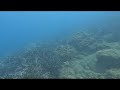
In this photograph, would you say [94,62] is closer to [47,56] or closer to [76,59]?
[76,59]

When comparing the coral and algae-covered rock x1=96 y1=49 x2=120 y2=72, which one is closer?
algae-covered rock x1=96 y1=49 x2=120 y2=72

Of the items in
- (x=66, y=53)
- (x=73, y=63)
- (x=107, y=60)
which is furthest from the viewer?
(x=66, y=53)

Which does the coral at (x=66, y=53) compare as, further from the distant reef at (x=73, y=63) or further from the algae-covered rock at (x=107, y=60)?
the algae-covered rock at (x=107, y=60)

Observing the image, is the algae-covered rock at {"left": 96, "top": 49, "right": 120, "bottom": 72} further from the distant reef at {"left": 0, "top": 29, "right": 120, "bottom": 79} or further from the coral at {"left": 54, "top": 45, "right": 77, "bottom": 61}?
the coral at {"left": 54, "top": 45, "right": 77, "bottom": 61}

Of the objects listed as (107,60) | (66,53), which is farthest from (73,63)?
(107,60)

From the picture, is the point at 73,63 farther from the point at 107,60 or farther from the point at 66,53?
the point at 107,60

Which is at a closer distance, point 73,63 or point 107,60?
point 107,60

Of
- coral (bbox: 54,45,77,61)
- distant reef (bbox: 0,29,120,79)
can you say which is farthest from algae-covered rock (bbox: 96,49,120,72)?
coral (bbox: 54,45,77,61)
